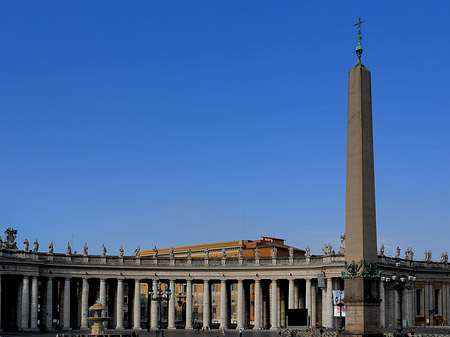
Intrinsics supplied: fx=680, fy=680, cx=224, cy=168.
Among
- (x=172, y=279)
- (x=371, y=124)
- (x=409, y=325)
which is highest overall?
(x=371, y=124)

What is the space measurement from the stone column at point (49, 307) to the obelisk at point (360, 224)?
174 feet

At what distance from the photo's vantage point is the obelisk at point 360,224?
2905 centimetres

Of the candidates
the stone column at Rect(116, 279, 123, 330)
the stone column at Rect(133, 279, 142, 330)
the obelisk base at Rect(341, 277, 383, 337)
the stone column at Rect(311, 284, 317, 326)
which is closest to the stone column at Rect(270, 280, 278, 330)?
the stone column at Rect(311, 284, 317, 326)

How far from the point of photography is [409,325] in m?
83.6

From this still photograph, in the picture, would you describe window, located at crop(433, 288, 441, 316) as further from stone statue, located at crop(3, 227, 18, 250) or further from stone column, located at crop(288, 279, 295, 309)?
stone statue, located at crop(3, 227, 18, 250)

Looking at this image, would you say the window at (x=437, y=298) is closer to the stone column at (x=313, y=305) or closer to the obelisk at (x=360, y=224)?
the stone column at (x=313, y=305)

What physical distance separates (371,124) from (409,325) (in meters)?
59.4

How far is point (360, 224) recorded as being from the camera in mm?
29062

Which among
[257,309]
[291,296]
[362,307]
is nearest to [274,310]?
[257,309]

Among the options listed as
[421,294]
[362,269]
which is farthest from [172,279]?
[362,269]

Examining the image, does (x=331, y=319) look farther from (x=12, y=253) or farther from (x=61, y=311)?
(x=12, y=253)

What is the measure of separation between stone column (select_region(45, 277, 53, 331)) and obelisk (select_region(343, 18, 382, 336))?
53.2 metres

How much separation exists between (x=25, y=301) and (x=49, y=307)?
346 centimetres

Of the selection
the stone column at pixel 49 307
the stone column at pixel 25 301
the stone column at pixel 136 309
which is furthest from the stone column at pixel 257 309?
the stone column at pixel 25 301
